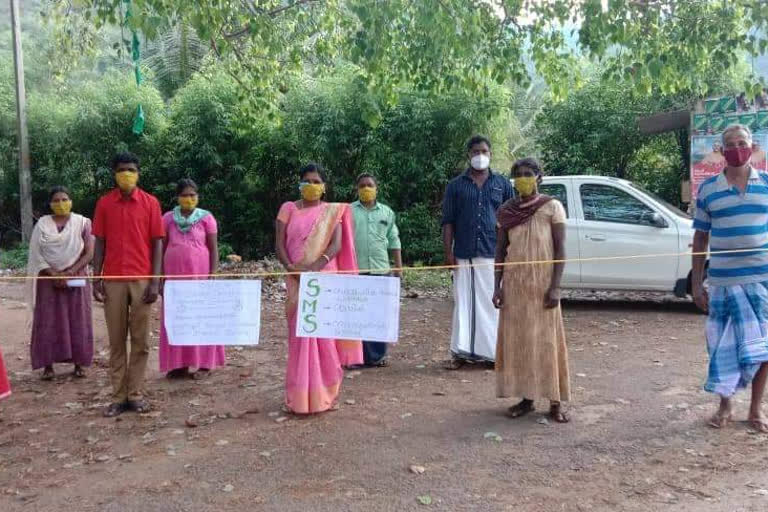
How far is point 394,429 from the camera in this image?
491 cm

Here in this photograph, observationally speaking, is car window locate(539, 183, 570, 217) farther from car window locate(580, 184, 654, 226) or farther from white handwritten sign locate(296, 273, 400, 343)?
white handwritten sign locate(296, 273, 400, 343)

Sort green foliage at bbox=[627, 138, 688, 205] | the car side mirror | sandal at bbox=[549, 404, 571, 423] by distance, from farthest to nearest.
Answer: green foliage at bbox=[627, 138, 688, 205], the car side mirror, sandal at bbox=[549, 404, 571, 423]

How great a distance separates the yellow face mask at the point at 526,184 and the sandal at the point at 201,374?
3416 mm

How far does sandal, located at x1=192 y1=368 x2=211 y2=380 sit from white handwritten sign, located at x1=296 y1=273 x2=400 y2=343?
6.38 ft

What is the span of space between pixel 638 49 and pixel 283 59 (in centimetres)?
493

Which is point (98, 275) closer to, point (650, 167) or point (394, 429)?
point (394, 429)

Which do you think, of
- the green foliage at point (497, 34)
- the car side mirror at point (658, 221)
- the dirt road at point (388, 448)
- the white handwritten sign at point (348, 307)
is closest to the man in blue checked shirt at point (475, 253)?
the dirt road at point (388, 448)

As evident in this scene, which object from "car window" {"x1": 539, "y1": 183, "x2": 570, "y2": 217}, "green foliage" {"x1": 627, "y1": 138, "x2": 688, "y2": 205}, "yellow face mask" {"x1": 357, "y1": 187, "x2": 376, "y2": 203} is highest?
"green foliage" {"x1": 627, "y1": 138, "x2": 688, "y2": 205}

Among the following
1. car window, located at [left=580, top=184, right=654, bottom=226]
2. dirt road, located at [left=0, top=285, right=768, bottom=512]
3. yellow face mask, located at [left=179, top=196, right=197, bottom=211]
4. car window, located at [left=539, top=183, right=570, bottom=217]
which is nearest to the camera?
dirt road, located at [left=0, top=285, right=768, bottom=512]

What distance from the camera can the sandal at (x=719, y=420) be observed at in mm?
4770

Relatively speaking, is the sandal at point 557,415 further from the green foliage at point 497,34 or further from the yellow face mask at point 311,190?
the green foliage at point 497,34

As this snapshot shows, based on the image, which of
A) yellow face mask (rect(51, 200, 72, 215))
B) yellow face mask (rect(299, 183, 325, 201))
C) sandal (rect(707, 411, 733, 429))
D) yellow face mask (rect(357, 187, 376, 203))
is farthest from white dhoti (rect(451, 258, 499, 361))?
yellow face mask (rect(51, 200, 72, 215))

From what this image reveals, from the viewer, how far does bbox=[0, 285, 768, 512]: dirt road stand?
3811 millimetres

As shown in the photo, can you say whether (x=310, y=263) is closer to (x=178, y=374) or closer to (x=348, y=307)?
(x=348, y=307)
